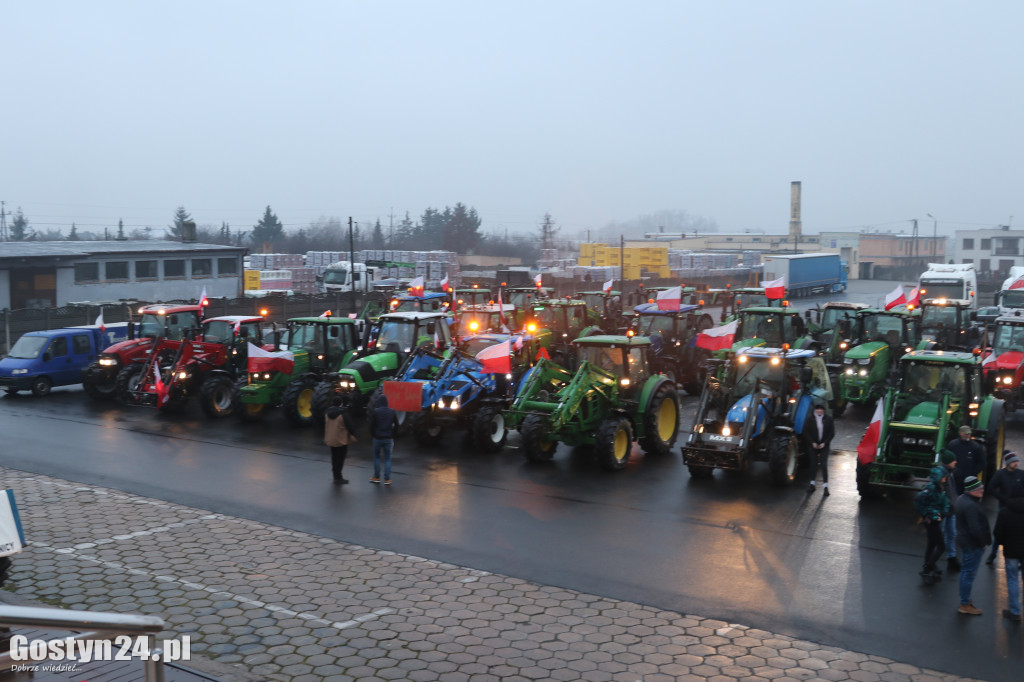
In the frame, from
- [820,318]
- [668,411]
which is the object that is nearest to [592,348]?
[668,411]

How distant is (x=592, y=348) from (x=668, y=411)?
6.24ft

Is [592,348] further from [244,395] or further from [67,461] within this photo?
[67,461]

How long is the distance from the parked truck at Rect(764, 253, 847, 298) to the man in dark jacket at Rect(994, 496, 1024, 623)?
149ft

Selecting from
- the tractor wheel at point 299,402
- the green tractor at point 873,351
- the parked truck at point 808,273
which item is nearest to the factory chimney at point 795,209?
the parked truck at point 808,273

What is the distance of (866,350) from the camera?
2061 cm

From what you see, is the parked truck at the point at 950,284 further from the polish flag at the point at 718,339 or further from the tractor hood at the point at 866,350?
the polish flag at the point at 718,339

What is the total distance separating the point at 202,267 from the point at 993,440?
138ft

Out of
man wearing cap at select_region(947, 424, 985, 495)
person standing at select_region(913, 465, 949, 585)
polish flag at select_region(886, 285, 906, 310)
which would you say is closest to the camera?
person standing at select_region(913, 465, 949, 585)

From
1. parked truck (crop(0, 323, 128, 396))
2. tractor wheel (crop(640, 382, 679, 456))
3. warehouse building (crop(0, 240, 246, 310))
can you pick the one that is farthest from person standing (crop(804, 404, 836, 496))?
warehouse building (crop(0, 240, 246, 310))

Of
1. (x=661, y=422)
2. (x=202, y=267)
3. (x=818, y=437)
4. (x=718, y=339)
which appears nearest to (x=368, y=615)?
(x=818, y=437)

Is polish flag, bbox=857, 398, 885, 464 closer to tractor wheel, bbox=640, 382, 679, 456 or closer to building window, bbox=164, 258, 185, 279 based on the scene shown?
tractor wheel, bbox=640, 382, 679, 456

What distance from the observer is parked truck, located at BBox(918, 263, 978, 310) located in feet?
126

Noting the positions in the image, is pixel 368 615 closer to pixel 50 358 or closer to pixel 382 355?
pixel 382 355

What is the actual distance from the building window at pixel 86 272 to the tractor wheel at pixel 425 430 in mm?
30921
